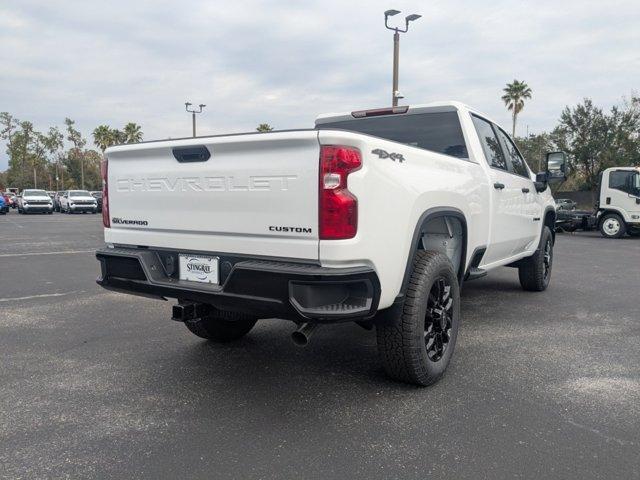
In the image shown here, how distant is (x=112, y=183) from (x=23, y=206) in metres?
33.6

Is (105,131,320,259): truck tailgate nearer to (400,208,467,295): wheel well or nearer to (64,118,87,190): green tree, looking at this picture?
(400,208,467,295): wheel well

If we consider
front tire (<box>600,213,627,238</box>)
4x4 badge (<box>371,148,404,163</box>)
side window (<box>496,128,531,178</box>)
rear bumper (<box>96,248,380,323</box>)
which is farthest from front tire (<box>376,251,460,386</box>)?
front tire (<box>600,213,627,238</box>)

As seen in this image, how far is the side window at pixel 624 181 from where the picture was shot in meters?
15.8

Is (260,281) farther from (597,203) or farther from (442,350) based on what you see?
(597,203)

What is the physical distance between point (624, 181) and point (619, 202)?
656mm

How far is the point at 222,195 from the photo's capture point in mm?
3078

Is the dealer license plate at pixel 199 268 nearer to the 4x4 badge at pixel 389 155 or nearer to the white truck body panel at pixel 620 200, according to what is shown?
the 4x4 badge at pixel 389 155

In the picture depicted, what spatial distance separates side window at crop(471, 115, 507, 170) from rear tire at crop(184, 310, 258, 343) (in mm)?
2572

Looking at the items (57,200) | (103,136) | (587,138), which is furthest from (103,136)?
(587,138)

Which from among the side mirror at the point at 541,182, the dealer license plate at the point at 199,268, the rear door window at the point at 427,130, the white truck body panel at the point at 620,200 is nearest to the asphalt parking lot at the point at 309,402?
the dealer license plate at the point at 199,268

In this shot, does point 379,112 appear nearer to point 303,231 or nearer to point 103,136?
point 303,231

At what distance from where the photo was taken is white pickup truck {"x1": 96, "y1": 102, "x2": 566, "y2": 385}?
107 inches

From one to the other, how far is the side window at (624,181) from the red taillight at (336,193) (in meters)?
16.0

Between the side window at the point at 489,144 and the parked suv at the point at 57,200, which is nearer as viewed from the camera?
the side window at the point at 489,144
